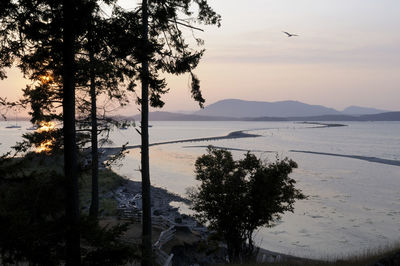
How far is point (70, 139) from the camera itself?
943 centimetres

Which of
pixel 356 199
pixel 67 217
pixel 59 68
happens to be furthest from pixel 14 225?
pixel 356 199

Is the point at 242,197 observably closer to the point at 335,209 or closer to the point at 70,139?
the point at 70,139

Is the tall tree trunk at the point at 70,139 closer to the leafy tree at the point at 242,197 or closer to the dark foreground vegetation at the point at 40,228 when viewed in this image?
the dark foreground vegetation at the point at 40,228

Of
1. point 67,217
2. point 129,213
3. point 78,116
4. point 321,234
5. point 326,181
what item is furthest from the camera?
point 326,181

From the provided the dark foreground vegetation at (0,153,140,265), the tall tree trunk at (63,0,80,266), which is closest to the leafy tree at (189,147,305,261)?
the dark foreground vegetation at (0,153,140,265)

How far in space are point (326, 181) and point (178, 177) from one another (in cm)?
2548

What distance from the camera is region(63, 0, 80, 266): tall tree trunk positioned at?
27.7 ft

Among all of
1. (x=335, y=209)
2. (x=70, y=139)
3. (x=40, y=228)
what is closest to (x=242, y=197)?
(x=70, y=139)

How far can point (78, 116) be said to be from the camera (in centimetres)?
2239

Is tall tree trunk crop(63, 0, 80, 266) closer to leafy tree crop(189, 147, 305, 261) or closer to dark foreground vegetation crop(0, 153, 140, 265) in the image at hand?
dark foreground vegetation crop(0, 153, 140, 265)

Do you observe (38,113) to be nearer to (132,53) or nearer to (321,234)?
(132,53)

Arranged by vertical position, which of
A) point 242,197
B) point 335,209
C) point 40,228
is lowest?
point 335,209

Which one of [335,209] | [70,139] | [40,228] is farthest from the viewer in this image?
[335,209]

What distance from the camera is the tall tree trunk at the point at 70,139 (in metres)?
8.45
